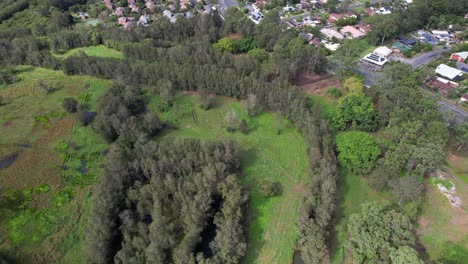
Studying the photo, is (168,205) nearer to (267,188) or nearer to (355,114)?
(267,188)

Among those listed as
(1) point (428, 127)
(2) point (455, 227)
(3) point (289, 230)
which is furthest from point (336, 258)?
(1) point (428, 127)

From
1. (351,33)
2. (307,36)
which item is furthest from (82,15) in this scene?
(351,33)

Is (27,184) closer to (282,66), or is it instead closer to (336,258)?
(336,258)

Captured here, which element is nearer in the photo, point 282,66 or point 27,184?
point 27,184

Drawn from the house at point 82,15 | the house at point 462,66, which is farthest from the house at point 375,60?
the house at point 82,15

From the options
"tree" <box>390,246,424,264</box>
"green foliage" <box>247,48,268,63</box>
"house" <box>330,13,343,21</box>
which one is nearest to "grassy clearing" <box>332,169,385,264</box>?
"tree" <box>390,246,424,264</box>

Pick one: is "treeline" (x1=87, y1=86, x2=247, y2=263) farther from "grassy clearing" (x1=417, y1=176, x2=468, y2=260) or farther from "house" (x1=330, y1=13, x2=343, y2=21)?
"house" (x1=330, y1=13, x2=343, y2=21)
